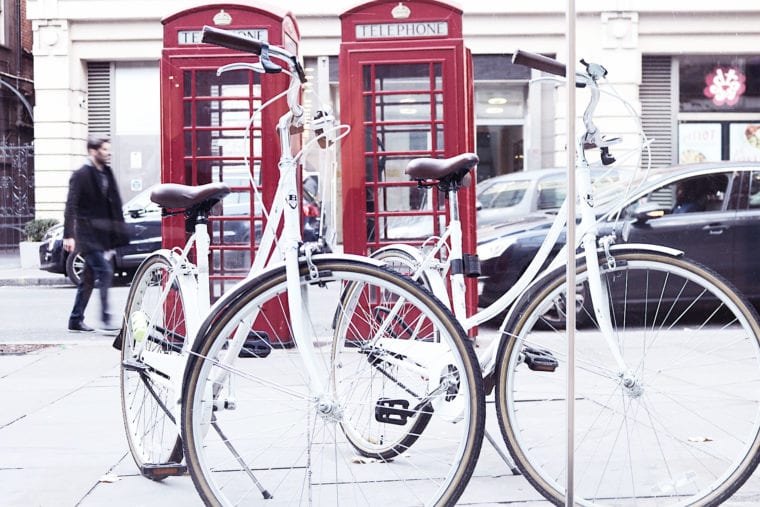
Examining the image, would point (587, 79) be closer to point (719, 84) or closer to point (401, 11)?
point (401, 11)

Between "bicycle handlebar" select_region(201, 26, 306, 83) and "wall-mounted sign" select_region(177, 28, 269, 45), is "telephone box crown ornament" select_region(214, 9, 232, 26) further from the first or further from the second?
"bicycle handlebar" select_region(201, 26, 306, 83)

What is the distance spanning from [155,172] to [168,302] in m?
12.9

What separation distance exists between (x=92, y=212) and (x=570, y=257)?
6.62 metres

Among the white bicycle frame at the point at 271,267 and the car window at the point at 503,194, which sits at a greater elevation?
the car window at the point at 503,194

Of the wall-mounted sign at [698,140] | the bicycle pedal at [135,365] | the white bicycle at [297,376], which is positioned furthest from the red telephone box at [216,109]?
the wall-mounted sign at [698,140]

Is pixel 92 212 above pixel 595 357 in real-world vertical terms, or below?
above

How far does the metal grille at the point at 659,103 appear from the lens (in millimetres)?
16703

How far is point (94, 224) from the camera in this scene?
9078 mm

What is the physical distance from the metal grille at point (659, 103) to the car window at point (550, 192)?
6.09 meters

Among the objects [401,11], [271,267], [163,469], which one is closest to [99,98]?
[401,11]

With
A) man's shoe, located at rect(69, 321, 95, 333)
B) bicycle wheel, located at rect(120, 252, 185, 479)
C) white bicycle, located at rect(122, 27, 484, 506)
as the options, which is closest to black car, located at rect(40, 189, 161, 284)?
man's shoe, located at rect(69, 321, 95, 333)

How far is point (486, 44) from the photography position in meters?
16.7

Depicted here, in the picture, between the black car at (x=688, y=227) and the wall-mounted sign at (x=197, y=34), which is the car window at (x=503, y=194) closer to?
the black car at (x=688, y=227)

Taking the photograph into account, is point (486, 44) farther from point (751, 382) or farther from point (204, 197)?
point (204, 197)
